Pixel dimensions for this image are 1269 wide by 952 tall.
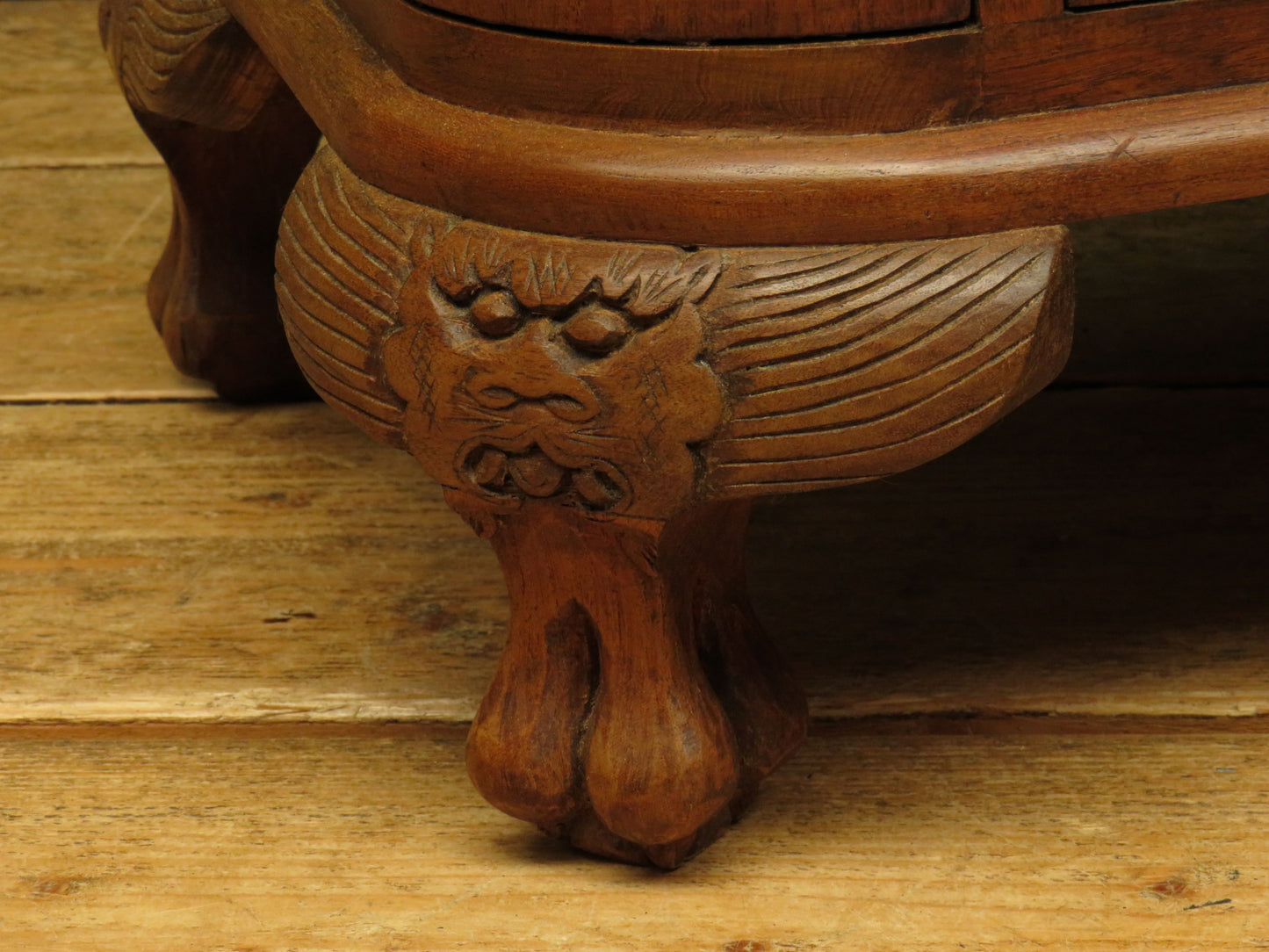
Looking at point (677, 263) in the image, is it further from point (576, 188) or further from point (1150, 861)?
point (1150, 861)

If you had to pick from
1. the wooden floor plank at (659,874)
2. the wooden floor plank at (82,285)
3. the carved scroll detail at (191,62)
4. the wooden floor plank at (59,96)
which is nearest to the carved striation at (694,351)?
the wooden floor plank at (659,874)

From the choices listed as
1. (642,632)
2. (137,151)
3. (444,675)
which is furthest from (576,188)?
(137,151)

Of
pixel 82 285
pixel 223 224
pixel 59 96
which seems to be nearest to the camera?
pixel 223 224

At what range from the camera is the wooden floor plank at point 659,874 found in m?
0.64

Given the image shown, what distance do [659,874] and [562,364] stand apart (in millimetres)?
197

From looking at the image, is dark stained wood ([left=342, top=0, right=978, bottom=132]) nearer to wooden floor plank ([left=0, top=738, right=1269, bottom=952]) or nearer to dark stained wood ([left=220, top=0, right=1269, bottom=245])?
dark stained wood ([left=220, top=0, right=1269, bottom=245])

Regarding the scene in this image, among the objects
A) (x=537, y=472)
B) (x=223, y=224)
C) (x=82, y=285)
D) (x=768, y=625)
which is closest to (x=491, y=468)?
(x=537, y=472)

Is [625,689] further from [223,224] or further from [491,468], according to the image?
[223,224]

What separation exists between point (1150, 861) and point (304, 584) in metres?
0.39

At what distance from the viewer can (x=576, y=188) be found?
1.90ft

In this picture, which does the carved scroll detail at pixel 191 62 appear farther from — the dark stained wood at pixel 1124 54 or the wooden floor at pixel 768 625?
the dark stained wood at pixel 1124 54

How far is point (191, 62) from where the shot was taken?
86 cm

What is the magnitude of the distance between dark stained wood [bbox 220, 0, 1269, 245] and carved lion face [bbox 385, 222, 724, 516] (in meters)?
0.02

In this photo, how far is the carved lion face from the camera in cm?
58
